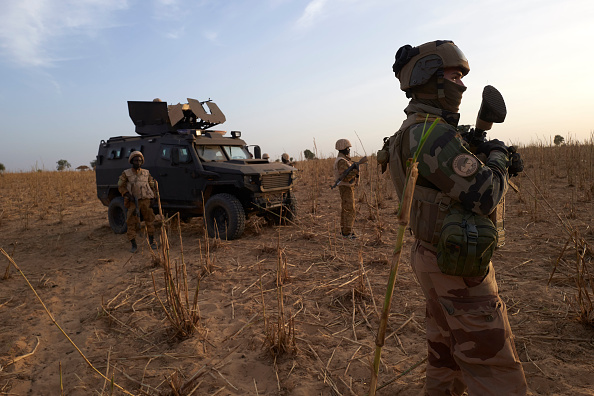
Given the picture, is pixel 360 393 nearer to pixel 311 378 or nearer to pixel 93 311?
pixel 311 378

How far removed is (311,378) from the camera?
2.46 m

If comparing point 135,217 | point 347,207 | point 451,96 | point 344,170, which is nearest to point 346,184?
point 344,170

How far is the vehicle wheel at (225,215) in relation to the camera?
6.09 metres

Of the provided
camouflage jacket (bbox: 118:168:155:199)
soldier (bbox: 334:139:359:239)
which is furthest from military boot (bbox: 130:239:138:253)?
soldier (bbox: 334:139:359:239)

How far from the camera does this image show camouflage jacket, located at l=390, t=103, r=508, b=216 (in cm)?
144

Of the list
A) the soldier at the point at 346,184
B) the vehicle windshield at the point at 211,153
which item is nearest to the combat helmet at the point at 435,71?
the soldier at the point at 346,184

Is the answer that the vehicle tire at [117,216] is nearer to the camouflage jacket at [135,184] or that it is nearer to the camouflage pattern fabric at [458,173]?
the camouflage jacket at [135,184]

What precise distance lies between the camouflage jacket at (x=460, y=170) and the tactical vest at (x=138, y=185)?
5122 mm

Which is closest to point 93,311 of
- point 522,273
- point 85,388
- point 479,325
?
point 85,388

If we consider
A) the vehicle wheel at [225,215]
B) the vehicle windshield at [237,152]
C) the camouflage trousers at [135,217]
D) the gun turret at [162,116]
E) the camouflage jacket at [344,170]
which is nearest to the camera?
the camouflage jacket at [344,170]

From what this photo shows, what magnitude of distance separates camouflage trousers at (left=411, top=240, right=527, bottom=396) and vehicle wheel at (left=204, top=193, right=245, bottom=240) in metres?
4.63

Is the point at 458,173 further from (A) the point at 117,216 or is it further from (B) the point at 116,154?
(B) the point at 116,154

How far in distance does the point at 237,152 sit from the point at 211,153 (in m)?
0.64

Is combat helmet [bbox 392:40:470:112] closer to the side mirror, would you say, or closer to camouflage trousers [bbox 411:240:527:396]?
camouflage trousers [bbox 411:240:527:396]
